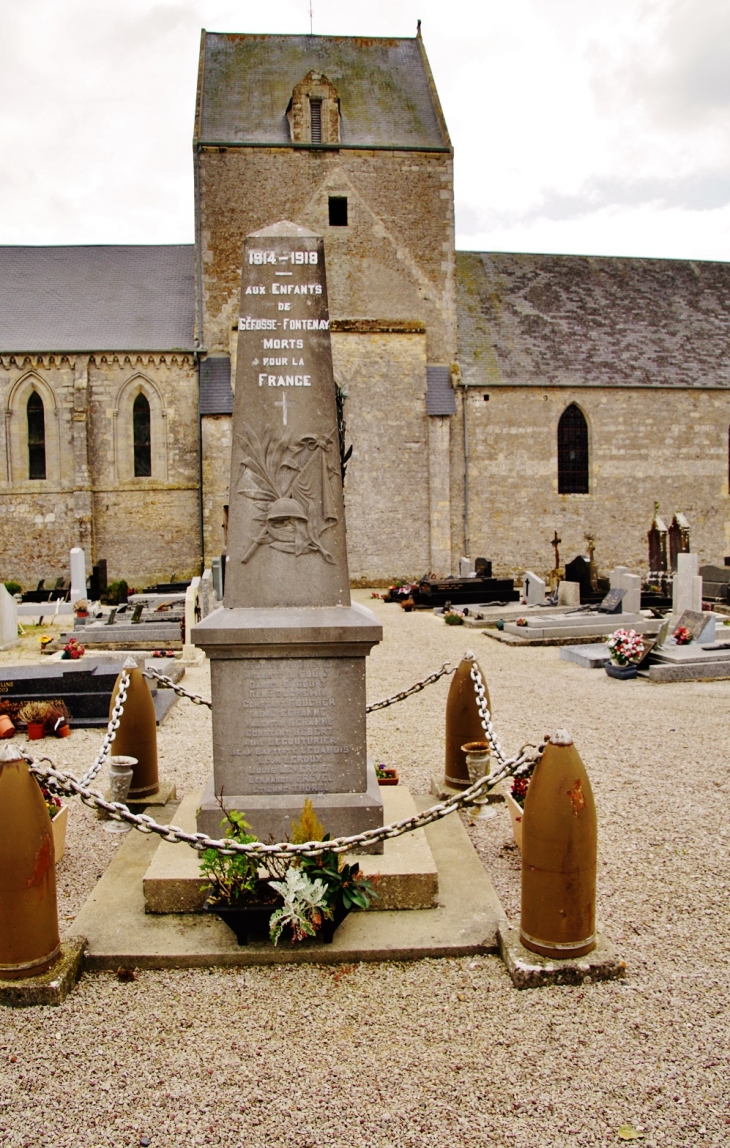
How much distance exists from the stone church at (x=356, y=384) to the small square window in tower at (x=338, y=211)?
3.5 inches

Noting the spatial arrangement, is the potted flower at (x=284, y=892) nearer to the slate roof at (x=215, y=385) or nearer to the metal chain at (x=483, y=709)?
the metal chain at (x=483, y=709)

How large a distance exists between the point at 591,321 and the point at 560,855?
25.1 m

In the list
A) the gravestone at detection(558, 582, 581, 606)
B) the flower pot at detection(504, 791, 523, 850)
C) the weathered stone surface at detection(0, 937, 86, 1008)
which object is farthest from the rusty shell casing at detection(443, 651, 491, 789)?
the gravestone at detection(558, 582, 581, 606)

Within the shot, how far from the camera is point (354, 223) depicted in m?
23.7

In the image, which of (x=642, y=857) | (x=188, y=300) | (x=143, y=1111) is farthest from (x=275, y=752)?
(x=188, y=300)

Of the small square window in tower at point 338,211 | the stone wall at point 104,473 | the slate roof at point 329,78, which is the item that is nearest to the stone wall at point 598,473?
the small square window in tower at point 338,211

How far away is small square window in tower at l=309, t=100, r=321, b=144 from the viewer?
77.9 feet

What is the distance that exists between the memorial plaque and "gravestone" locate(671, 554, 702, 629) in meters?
10.9

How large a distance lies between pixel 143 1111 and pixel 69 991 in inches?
35.4

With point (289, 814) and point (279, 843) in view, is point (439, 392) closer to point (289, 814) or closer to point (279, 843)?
point (289, 814)

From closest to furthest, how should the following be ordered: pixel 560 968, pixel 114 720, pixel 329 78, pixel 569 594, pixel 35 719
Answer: pixel 560 968 → pixel 114 720 → pixel 35 719 → pixel 569 594 → pixel 329 78

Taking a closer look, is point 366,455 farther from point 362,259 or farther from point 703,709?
point 703,709

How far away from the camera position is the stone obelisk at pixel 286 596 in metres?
4.55

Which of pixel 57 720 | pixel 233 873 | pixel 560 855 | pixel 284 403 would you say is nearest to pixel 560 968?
pixel 560 855
